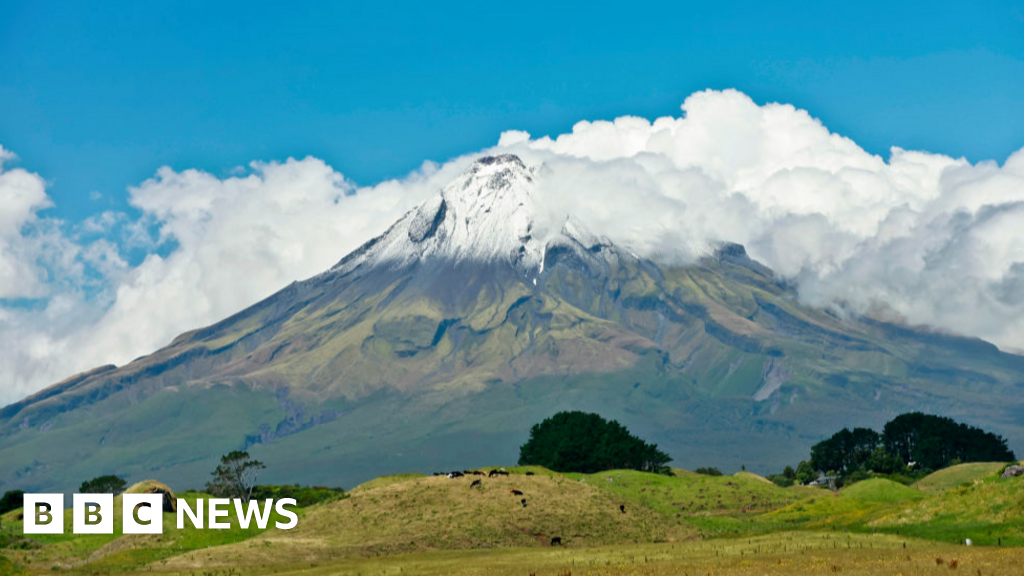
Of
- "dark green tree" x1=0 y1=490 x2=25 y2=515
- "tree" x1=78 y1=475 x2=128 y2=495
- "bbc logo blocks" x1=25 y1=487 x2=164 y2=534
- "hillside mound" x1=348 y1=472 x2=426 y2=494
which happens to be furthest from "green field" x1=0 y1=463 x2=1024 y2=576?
"tree" x1=78 y1=475 x2=128 y2=495

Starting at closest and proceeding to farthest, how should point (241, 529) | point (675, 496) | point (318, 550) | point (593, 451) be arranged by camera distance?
point (318, 550), point (241, 529), point (675, 496), point (593, 451)

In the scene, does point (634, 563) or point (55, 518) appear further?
point (55, 518)

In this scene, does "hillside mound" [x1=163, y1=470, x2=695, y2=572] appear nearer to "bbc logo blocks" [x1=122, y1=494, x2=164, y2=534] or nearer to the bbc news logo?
the bbc news logo

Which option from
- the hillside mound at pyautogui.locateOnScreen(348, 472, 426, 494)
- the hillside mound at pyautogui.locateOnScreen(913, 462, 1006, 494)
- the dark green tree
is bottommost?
the hillside mound at pyautogui.locateOnScreen(913, 462, 1006, 494)

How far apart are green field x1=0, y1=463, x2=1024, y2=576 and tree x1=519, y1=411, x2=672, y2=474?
5173 cm

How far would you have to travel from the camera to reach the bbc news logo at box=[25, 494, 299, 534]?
106m

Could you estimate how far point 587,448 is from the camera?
183m

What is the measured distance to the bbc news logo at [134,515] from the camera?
106 meters

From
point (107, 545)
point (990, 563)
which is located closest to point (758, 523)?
point (990, 563)

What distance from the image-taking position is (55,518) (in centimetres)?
10962

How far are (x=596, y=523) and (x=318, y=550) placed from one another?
25901 millimetres

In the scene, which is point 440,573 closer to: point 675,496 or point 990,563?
point 990,563

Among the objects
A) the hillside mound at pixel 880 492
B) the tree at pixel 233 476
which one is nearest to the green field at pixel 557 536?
the hillside mound at pixel 880 492

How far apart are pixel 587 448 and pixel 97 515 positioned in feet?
295
